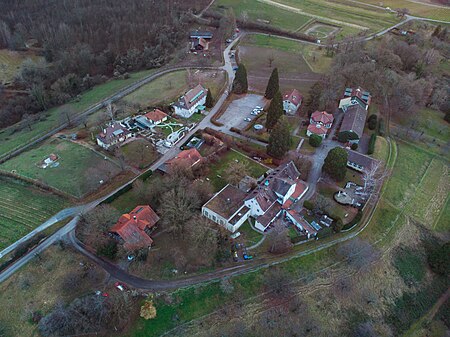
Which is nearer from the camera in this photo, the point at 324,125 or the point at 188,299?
the point at 188,299

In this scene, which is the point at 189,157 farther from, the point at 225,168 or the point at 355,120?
the point at 355,120

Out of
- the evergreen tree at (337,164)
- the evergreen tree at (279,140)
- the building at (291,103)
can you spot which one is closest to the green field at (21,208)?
the evergreen tree at (279,140)

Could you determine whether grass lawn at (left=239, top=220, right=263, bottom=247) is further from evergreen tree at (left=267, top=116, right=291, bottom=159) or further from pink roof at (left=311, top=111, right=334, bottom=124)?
pink roof at (left=311, top=111, right=334, bottom=124)

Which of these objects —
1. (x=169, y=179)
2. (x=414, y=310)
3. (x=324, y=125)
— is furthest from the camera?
(x=324, y=125)

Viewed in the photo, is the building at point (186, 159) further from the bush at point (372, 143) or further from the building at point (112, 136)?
the bush at point (372, 143)

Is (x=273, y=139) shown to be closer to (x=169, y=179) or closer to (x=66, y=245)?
(x=169, y=179)

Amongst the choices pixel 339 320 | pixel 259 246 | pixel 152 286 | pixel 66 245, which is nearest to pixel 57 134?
pixel 66 245
